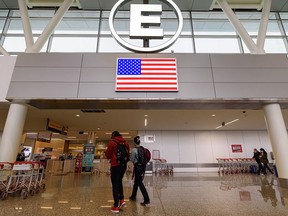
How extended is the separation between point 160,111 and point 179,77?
8.51 feet

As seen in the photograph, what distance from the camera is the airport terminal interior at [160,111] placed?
12.5 feet

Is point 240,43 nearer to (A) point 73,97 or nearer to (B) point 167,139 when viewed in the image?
(B) point 167,139

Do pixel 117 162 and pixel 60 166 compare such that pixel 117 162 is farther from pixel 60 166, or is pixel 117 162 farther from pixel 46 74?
pixel 60 166

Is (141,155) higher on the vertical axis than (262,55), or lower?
lower

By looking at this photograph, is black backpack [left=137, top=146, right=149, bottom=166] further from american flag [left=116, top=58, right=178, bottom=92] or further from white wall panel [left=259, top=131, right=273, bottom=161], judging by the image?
white wall panel [left=259, top=131, right=273, bottom=161]

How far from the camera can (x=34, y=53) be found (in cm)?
613

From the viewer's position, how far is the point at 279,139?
5.41m

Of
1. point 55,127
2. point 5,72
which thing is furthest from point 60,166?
point 5,72

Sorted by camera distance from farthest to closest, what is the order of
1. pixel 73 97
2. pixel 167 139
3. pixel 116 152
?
pixel 167 139
pixel 73 97
pixel 116 152

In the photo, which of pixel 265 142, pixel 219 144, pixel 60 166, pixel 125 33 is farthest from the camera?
pixel 265 142

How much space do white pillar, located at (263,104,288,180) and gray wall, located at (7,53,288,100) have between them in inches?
27.8

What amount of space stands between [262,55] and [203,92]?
289cm

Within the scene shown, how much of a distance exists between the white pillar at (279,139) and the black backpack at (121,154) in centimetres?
517

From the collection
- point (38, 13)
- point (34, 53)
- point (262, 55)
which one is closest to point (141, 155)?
point (34, 53)
